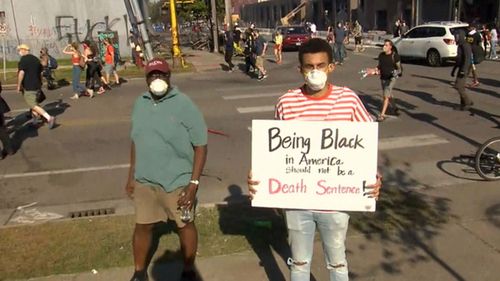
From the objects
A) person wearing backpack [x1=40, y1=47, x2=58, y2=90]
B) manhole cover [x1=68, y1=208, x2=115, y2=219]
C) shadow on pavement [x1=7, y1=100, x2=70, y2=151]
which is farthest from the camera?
person wearing backpack [x1=40, y1=47, x2=58, y2=90]

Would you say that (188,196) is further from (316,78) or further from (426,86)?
(426,86)

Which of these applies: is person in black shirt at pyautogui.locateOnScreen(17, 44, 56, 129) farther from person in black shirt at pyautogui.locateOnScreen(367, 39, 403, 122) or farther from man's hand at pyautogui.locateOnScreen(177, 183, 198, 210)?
man's hand at pyautogui.locateOnScreen(177, 183, 198, 210)

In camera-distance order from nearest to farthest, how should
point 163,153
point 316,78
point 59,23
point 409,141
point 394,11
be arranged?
point 316,78
point 163,153
point 409,141
point 59,23
point 394,11

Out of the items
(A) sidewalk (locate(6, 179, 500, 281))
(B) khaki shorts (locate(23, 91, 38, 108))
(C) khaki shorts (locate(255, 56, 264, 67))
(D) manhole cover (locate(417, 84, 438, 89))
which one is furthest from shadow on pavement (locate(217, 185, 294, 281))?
(C) khaki shorts (locate(255, 56, 264, 67))

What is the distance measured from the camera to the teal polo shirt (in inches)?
145

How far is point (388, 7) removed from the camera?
153ft

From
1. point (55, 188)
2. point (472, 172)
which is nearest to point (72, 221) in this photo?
point (55, 188)

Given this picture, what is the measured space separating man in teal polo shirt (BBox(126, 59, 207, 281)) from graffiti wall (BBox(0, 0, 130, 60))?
24622mm

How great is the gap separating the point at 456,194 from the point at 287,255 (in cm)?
266

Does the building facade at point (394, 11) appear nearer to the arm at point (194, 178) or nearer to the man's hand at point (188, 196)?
the arm at point (194, 178)

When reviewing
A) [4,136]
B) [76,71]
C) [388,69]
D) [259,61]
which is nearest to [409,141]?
Answer: [388,69]

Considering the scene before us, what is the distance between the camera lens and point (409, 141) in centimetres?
872

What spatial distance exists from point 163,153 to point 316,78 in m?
1.40

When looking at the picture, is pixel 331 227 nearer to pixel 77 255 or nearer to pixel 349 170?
pixel 349 170
